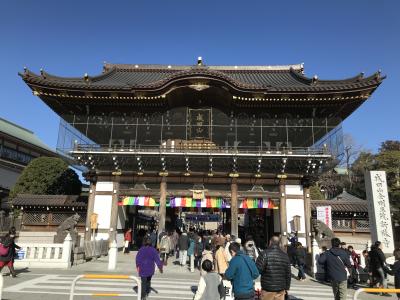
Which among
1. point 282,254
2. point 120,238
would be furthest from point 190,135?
point 282,254

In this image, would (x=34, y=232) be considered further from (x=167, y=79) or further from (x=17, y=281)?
(x=167, y=79)

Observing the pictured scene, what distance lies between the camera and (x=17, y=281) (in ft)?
39.7

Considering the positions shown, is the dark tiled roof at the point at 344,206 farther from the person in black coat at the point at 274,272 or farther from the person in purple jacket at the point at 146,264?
the person in black coat at the point at 274,272

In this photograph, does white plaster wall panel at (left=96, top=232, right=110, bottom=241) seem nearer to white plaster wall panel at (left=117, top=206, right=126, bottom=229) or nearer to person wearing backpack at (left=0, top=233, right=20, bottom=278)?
white plaster wall panel at (left=117, top=206, right=126, bottom=229)

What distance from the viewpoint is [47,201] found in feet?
74.5

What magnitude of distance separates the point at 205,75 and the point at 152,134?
19.2 feet

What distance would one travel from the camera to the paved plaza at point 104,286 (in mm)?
10296

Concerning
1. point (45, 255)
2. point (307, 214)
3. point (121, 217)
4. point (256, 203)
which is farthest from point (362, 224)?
point (45, 255)

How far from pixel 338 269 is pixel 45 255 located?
45.8 feet

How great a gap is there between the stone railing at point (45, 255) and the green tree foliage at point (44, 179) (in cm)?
1235

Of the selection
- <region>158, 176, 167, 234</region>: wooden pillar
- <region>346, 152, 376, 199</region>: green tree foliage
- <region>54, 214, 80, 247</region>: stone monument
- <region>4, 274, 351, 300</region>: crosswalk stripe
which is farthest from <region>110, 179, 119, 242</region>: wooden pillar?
<region>346, 152, 376, 199</region>: green tree foliage

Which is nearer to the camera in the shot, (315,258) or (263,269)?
(263,269)

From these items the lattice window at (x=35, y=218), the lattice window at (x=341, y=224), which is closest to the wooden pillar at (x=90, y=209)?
the lattice window at (x=35, y=218)

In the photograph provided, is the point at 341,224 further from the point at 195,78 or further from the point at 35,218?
the point at 35,218
